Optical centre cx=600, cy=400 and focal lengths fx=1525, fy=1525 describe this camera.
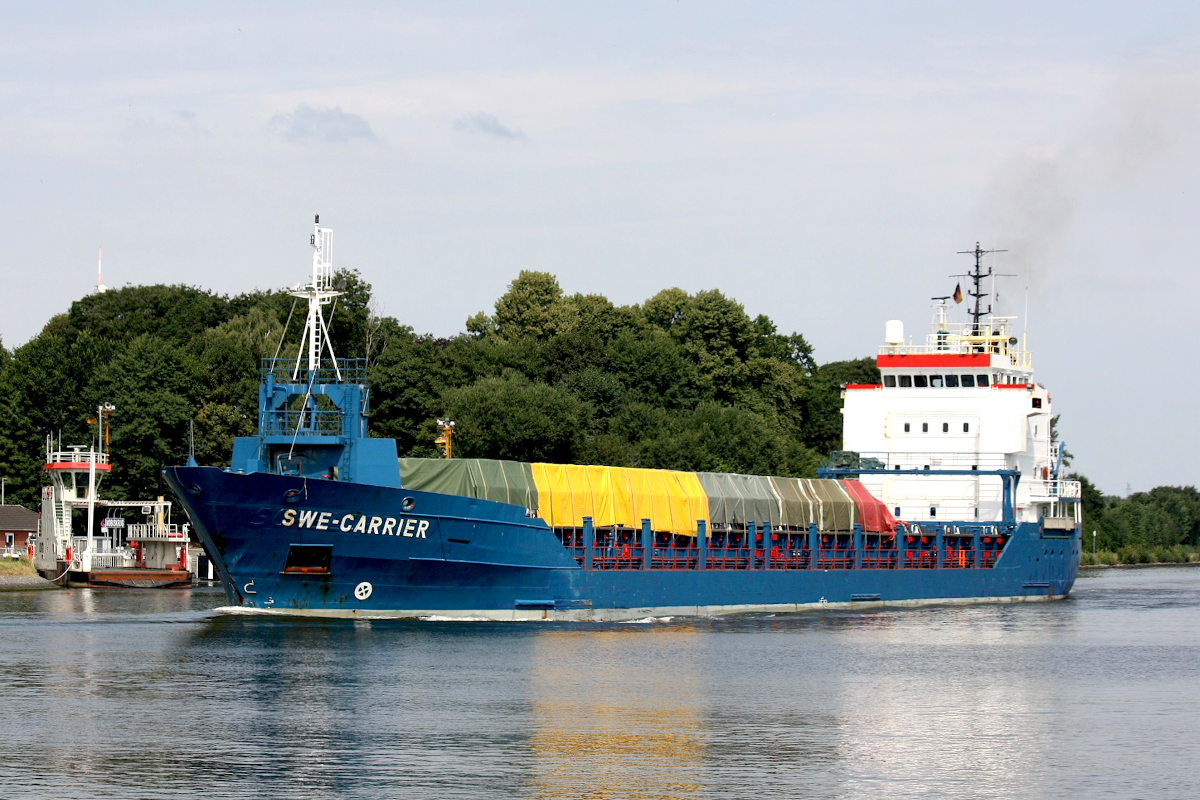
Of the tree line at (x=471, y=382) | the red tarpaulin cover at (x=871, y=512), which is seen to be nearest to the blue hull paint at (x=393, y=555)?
the red tarpaulin cover at (x=871, y=512)

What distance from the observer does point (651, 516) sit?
47.2m

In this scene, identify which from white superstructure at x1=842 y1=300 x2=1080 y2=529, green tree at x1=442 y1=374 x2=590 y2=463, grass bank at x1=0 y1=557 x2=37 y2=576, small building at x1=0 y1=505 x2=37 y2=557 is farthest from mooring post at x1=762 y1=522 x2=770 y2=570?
small building at x1=0 y1=505 x2=37 y2=557

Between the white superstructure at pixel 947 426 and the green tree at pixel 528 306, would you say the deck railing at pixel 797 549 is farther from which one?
the green tree at pixel 528 306

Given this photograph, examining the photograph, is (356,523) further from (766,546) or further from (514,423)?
(514,423)

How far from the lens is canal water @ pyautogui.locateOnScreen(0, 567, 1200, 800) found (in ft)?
77.6

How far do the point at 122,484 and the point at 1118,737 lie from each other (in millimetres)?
56219

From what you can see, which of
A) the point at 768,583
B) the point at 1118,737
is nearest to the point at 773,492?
the point at 768,583

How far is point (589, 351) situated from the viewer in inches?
3681

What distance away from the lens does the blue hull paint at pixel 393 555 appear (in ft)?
128

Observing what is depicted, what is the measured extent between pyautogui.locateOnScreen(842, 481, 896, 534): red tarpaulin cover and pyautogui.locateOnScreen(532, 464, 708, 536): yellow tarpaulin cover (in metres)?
8.11

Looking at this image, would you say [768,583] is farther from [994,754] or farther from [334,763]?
[334,763]

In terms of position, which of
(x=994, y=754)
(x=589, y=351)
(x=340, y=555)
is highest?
(x=589, y=351)

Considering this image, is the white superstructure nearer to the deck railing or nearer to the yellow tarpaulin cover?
the deck railing

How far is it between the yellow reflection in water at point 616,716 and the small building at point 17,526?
134 feet
